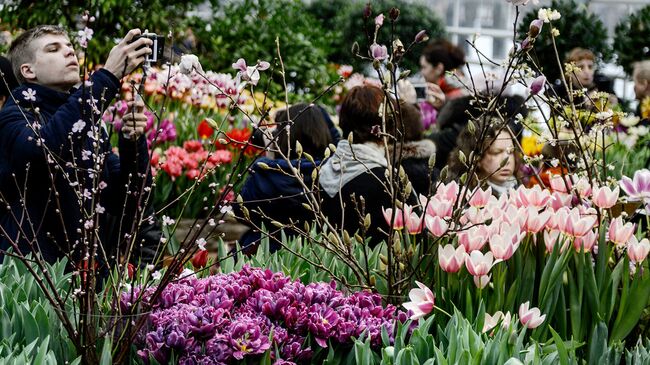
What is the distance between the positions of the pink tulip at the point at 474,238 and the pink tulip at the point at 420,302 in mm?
209

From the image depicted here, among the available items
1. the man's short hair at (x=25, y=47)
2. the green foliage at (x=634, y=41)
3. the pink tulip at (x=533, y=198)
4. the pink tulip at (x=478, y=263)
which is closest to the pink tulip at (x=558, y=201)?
the pink tulip at (x=533, y=198)

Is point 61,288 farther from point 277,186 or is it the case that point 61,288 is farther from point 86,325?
point 277,186

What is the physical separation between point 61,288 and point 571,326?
127cm

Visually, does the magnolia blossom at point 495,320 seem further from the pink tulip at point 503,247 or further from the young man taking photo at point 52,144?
the young man taking photo at point 52,144

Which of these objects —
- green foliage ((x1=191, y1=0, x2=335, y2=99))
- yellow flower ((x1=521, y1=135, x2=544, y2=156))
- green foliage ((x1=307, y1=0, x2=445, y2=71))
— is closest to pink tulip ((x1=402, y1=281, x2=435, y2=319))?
yellow flower ((x1=521, y1=135, x2=544, y2=156))

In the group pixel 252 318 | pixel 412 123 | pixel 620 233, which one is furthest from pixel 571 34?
pixel 252 318

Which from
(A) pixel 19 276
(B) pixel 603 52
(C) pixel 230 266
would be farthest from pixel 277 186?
(B) pixel 603 52

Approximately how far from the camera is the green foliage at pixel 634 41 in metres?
12.4

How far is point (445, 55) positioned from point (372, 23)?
727 centimetres

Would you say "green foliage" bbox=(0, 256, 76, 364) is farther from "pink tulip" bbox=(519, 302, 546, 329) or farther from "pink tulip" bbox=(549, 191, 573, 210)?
"pink tulip" bbox=(549, 191, 573, 210)

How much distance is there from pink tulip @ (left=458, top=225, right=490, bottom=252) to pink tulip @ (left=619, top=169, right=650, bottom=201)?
45cm

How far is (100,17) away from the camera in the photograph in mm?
8898

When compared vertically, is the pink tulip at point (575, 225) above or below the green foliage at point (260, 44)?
above

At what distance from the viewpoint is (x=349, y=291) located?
257 centimetres
